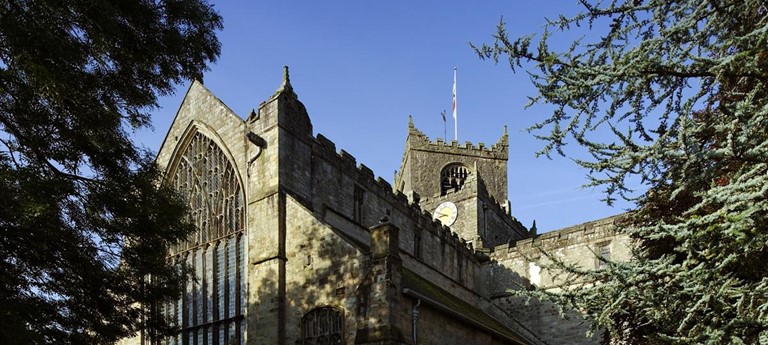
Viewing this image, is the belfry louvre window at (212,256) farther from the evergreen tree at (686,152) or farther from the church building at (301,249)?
the evergreen tree at (686,152)

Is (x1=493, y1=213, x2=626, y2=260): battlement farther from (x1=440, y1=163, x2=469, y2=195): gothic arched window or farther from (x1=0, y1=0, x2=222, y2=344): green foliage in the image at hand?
(x1=0, y1=0, x2=222, y2=344): green foliage

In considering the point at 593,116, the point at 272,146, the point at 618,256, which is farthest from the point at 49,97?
the point at 618,256

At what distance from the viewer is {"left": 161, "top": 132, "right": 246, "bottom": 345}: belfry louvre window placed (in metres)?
21.3

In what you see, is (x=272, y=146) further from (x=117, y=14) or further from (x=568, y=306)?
(x=568, y=306)

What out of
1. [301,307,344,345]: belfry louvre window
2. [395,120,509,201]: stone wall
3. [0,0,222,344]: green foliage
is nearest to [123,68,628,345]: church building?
[301,307,344,345]: belfry louvre window

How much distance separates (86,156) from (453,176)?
32473 millimetres

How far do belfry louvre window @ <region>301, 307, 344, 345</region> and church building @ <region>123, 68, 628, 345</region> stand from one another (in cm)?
3

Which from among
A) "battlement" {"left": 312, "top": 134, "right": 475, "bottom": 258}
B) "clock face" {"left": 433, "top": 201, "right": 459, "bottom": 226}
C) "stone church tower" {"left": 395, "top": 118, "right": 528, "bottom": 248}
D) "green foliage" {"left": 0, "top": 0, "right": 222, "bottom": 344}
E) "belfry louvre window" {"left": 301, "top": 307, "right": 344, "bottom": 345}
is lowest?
"belfry louvre window" {"left": 301, "top": 307, "right": 344, "bottom": 345}

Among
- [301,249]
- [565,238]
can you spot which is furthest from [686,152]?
[565,238]

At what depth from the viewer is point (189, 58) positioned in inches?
545

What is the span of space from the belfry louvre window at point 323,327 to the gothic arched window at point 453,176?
25.1m

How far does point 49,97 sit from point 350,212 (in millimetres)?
13044

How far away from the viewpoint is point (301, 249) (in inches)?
779

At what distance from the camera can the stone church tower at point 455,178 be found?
127 ft
